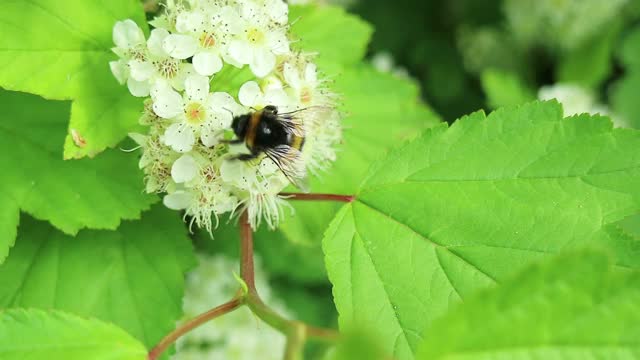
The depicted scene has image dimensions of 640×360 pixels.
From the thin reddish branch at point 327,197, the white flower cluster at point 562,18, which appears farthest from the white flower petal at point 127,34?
the white flower cluster at point 562,18

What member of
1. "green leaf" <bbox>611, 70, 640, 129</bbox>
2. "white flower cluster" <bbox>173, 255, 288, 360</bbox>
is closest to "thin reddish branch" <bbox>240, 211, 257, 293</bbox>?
"white flower cluster" <bbox>173, 255, 288, 360</bbox>

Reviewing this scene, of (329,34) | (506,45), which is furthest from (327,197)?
(506,45)

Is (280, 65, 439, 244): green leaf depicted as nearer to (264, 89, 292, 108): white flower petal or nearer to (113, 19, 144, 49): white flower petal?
(264, 89, 292, 108): white flower petal

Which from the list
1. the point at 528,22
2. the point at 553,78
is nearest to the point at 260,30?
the point at 528,22

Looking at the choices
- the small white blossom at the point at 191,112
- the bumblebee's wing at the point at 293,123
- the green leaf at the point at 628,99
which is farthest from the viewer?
the green leaf at the point at 628,99

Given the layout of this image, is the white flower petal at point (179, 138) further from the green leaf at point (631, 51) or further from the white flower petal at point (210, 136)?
the green leaf at point (631, 51)

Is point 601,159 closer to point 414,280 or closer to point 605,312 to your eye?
point 414,280

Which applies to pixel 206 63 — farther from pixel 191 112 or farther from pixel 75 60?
pixel 75 60
